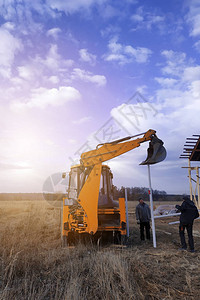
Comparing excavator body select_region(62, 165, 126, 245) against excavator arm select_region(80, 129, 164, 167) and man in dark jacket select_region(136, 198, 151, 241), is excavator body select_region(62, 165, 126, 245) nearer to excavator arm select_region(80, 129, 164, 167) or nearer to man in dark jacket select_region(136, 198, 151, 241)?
excavator arm select_region(80, 129, 164, 167)

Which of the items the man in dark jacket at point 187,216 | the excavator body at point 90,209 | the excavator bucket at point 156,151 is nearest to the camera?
the man in dark jacket at point 187,216

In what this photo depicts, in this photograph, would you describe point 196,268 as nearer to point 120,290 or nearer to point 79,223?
point 120,290

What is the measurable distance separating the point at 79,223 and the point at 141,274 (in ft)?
12.2

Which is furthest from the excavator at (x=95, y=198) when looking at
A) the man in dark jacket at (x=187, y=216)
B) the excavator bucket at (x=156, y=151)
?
the man in dark jacket at (x=187, y=216)

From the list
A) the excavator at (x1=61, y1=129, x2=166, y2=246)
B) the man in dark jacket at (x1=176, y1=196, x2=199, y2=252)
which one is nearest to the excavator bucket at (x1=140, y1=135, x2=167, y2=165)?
the excavator at (x1=61, y1=129, x2=166, y2=246)

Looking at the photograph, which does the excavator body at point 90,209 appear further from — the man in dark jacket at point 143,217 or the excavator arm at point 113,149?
the man in dark jacket at point 143,217

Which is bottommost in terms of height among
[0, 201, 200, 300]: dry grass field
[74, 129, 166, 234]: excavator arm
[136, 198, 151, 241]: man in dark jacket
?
[0, 201, 200, 300]: dry grass field

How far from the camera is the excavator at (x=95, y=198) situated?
8.24 m

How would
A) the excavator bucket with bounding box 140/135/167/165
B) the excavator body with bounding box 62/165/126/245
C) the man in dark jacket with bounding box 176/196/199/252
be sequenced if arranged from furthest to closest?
the excavator bucket with bounding box 140/135/167/165, the excavator body with bounding box 62/165/126/245, the man in dark jacket with bounding box 176/196/199/252

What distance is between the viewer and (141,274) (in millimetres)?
4961

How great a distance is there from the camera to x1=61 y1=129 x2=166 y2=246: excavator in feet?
27.0

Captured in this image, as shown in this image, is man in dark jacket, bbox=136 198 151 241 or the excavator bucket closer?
the excavator bucket

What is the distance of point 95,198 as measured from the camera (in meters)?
8.31

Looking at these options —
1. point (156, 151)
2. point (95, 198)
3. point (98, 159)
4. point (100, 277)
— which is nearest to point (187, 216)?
point (156, 151)
